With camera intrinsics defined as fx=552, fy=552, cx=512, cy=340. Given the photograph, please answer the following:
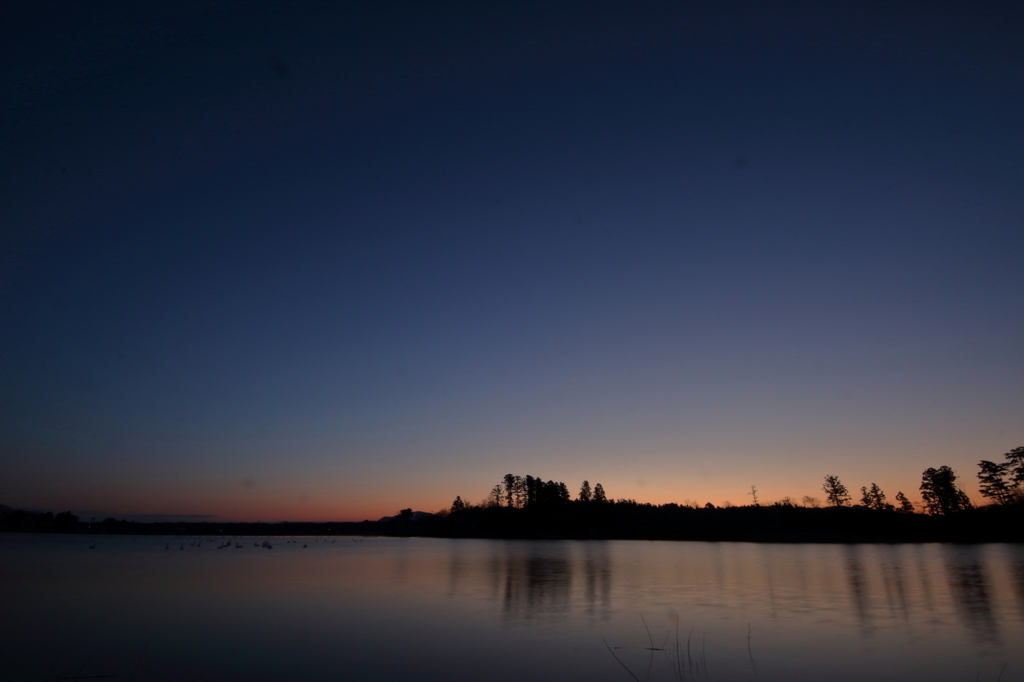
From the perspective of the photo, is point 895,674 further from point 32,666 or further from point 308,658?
point 32,666

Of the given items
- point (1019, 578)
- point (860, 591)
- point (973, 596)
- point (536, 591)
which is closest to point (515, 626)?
point (536, 591)

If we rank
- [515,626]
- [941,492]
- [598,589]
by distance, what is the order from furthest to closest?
[941,492]
[598,589]
[515,626]

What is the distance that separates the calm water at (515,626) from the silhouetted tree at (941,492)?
83.9 m

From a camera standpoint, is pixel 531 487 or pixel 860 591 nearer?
pixel 860 591

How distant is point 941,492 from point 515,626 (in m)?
123

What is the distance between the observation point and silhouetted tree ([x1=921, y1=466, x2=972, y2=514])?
357 ft

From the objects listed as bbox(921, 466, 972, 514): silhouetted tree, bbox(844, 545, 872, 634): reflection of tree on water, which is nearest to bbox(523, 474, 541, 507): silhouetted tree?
bbox(921, 466, 972, 514): silhouetted tree

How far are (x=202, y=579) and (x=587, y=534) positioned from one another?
3674 inches

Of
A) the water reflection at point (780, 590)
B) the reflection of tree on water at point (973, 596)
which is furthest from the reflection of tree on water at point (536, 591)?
the reflection of tree on water at point (973, 596)

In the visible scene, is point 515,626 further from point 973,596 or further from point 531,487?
point 531,487

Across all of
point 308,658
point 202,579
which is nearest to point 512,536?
point 202,579

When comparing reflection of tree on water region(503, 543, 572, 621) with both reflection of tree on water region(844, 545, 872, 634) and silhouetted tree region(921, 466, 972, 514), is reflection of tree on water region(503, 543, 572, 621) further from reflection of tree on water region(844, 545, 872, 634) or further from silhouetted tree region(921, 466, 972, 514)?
silhouetted tree region(921, 466, 972, 514)

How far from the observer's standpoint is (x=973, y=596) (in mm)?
29609

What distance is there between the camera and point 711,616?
79.5 feet
